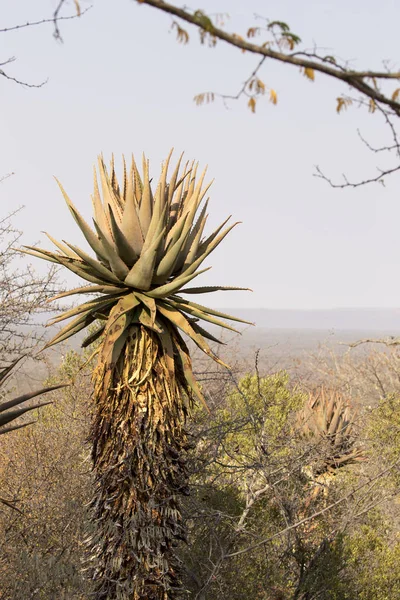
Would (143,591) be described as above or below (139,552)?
below

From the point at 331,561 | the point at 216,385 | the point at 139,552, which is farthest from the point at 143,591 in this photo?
the point at 216,385

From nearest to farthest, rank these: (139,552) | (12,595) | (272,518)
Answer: (139,552) → (12,595) → (272,518)

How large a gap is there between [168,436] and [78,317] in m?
1.30

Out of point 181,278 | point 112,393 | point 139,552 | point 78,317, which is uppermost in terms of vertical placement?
point 181,278

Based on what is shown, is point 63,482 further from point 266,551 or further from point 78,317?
point 78,317

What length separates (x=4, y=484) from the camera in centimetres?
974

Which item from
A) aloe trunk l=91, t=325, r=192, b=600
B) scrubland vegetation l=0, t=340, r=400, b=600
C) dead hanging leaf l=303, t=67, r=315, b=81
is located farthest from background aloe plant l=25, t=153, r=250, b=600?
dead hanging leaf l=303, t=67, r=315, b=81

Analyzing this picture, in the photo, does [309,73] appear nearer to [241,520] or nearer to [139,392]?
[139,392]

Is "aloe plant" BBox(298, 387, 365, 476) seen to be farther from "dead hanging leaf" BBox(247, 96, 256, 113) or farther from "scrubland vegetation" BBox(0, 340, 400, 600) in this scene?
"dead hanging leaf" BBox(247, 96, 256, 113)

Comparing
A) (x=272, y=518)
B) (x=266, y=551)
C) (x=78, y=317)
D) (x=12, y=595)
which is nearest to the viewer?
(x=78, y=317)

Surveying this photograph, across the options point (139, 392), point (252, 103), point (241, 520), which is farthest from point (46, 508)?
point (252, 103)

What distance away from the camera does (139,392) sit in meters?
4.66

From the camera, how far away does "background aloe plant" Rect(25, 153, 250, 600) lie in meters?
4.55

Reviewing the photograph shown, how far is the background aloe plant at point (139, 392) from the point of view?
4.55 metres
